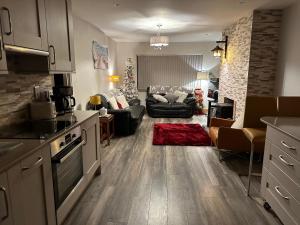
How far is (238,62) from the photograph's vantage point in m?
4.56

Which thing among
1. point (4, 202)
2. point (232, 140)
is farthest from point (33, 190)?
point (232, 140)

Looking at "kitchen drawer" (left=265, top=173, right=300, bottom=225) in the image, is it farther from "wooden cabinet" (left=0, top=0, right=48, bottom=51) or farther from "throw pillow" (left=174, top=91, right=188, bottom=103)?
"throw pillow" (left=174, top=91, right=188, bottom=103)

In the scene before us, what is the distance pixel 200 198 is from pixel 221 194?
279 mm

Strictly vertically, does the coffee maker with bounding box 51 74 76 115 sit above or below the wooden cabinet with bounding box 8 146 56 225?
above

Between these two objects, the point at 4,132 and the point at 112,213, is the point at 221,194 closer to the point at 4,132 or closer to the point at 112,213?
the point at 112,213

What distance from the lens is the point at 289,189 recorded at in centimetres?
173

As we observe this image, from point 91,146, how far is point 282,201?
6.75ft

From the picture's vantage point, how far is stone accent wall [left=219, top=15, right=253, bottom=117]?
4.13 metres

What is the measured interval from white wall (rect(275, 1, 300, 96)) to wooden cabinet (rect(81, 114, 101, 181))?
3102 millimetres

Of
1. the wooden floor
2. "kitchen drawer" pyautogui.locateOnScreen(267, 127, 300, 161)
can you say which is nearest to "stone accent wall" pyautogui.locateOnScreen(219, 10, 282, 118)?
the wooden floor

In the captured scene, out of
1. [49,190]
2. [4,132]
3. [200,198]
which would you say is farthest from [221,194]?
[4,132]

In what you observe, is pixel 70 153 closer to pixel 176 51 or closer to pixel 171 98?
pixel 171 98

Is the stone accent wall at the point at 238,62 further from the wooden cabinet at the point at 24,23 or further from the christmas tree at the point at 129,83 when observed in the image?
the wooden cabinet at the point at 24,23

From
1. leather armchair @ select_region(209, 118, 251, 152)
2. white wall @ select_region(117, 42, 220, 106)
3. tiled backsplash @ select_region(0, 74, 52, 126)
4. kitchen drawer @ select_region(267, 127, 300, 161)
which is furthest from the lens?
white wall @ select_region(117, 42, 220, 106)
